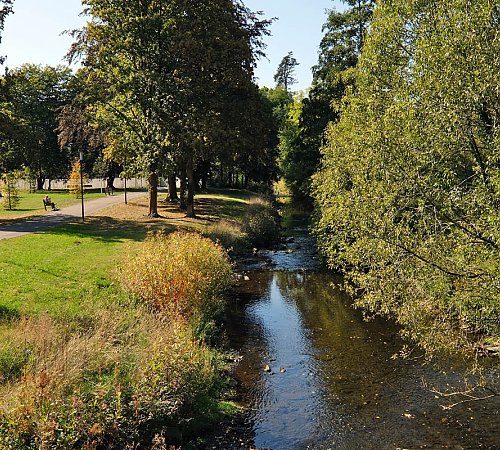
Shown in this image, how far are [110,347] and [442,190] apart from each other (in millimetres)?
8276

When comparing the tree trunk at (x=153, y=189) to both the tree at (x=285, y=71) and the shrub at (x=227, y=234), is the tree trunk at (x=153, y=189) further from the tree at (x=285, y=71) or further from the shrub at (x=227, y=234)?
the tree at (x=285, y=71)

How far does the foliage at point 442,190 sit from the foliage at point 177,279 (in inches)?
214

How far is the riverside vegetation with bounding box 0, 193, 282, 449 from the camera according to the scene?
28.1ft

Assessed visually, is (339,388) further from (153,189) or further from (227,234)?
(153,189)

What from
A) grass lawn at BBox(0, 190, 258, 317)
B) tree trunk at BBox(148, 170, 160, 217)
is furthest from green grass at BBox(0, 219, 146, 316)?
tree trunk at BBox(148, 170, 160, 217)

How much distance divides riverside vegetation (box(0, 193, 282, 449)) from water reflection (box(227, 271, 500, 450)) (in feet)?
4.41

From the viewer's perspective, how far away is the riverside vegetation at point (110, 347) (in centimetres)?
858

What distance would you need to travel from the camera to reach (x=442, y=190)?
10.9 meters

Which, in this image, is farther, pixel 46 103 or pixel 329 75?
pixel 46 103

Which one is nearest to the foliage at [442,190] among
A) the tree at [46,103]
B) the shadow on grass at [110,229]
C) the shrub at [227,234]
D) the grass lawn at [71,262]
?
the grass lawn at [71,262]

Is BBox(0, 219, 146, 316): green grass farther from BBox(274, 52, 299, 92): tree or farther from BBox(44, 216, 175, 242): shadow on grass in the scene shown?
BBox(274, 52, 299, 92): tree

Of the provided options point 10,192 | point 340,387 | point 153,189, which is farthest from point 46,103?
point 340,387

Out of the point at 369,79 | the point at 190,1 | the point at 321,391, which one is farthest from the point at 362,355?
the point at 190,1

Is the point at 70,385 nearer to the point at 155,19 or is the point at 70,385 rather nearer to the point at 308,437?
the point at 308,437
